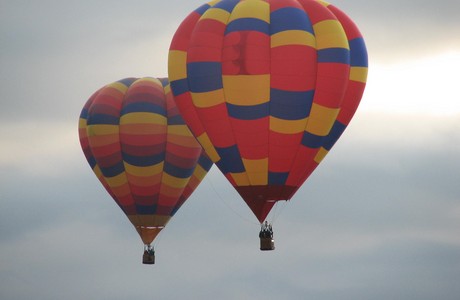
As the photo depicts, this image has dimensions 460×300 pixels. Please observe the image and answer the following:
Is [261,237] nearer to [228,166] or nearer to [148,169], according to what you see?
[228,166]

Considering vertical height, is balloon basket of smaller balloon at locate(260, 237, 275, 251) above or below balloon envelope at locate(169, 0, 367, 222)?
below

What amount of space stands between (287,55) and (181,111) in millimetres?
3727

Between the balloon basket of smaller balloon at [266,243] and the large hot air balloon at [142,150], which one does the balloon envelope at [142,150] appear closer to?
the large hot air balloon at [142,150]

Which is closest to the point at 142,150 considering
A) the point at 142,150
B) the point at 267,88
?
the point at 142,150

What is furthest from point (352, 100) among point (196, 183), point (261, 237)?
point (196, 183)

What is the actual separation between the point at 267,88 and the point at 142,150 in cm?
728

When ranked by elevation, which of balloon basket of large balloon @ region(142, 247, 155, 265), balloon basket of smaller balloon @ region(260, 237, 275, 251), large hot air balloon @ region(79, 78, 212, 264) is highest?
large hot air balloon @ region(79, 78, 212, 264)

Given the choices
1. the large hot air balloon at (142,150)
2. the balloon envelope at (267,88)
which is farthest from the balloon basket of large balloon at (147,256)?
the balloon envelope at (267,88)

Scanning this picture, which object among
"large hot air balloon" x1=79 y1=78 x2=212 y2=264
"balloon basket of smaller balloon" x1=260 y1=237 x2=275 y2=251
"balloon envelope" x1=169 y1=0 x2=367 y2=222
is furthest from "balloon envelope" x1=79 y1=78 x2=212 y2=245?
"balloon basket of smaller balloon" x1=260 y1=237 x2=275 y2=251

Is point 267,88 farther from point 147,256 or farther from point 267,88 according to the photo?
point 147,256

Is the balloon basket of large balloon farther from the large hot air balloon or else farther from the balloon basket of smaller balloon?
the balloon basket of smaller balloon

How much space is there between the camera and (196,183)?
149 feet

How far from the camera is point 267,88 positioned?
37906mm

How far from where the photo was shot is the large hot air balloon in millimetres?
43938
